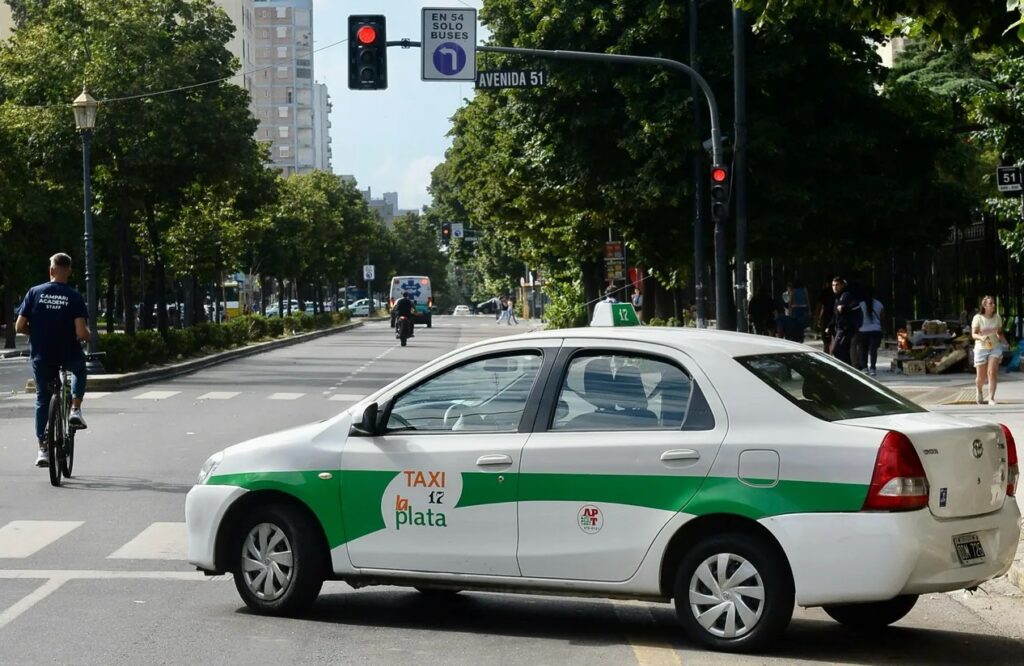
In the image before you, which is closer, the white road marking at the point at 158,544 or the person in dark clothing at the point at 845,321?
the white road marking at the point at 158,544

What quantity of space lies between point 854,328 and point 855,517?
22.7 meters

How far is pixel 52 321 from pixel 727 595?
349 inches

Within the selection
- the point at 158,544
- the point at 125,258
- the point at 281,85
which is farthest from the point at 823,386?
the point at 281,85

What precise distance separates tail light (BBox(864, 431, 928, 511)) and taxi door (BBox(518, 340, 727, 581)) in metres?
0.71

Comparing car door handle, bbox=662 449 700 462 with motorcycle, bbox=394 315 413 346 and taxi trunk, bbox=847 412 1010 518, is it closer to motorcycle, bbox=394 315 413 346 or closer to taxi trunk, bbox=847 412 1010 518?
taxi trunk, bbox=847 412 1010 518

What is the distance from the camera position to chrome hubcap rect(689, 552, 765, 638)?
732cm

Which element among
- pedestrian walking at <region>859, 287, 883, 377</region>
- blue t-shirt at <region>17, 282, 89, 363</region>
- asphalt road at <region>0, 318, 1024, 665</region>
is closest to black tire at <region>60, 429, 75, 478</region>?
blue t-shirt at <region>17, 282, 89, 363</region>

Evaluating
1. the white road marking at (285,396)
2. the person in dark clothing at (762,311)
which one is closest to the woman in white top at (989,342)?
the white road marking at (285,396)

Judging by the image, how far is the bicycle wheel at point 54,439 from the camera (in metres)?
14.6

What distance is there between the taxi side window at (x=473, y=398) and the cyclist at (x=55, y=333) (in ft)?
23.1

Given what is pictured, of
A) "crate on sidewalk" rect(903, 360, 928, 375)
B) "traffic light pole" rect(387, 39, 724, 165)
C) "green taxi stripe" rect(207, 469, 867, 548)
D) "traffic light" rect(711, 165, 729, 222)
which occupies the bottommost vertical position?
"crate on sidewalk" rect(903, 360, 928, 375)

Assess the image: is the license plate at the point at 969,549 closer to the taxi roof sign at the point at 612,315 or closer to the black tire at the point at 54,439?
the taxi roof sign at the point at 612,315

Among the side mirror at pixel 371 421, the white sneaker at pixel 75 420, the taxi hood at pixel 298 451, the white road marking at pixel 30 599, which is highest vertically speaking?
the side mirror at pixel 371 421

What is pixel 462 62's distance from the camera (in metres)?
27.2
